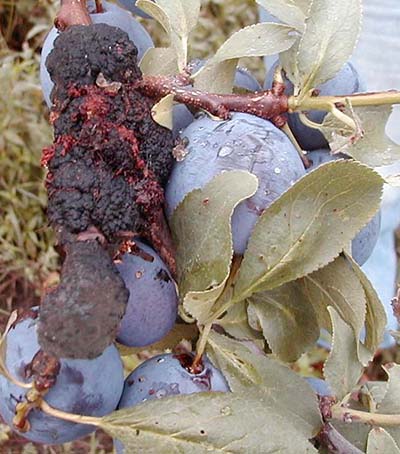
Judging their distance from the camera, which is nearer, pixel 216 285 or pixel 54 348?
pixel 54 348

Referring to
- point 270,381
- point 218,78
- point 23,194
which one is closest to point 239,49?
point 218,78

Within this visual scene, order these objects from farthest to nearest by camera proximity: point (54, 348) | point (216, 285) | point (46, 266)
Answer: point (46, 266)
point (216, 285)
point (54, 348)

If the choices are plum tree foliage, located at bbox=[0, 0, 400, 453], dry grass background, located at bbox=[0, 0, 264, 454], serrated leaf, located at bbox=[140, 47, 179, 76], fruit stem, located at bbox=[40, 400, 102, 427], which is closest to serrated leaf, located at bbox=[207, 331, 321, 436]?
plum tree foliage, located at bbox=[0, 0, 400, 453]

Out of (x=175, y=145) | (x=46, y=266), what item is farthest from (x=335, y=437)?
(x=46, y=266)

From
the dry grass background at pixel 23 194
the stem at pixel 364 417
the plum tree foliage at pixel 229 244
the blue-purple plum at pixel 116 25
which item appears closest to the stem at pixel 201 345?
the plum tree foliage at pixel 229 244

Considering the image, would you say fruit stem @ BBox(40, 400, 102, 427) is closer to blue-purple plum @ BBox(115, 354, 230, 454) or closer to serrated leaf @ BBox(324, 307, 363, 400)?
blue-purple plum @ BBox(115, 354, 230, 454)

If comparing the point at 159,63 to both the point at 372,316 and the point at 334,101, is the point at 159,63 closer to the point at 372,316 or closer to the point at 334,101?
the point at 334,101

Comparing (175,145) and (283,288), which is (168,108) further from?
(283,288)
